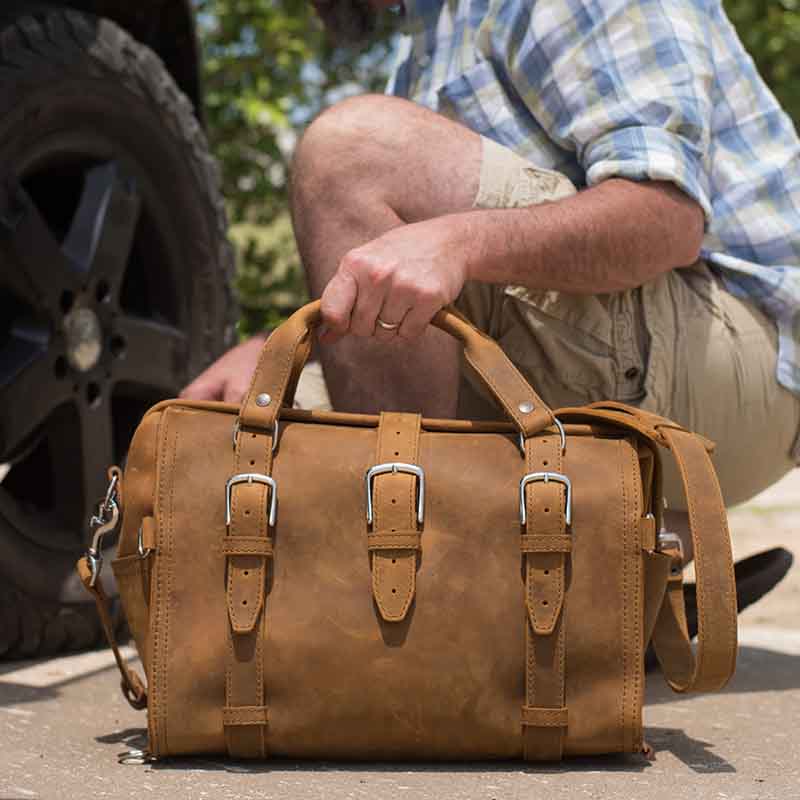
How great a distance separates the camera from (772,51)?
637 cm

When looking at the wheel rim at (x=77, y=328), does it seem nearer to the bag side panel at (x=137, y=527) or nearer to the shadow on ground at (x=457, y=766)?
the bag side panel at (x=137, y=527)

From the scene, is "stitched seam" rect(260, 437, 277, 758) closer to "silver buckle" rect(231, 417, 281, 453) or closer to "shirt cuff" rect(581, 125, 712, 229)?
"silver buckle" rect(231, 417, 281, 453)

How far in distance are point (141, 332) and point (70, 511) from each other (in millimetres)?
332

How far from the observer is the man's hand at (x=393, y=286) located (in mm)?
1787

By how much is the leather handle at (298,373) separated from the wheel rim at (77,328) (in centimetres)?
68

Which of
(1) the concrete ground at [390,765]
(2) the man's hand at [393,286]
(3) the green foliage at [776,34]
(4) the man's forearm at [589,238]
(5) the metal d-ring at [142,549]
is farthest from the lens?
(3) the green foliage at [776,34]

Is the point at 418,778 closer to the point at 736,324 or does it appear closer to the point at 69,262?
the point at 736,324

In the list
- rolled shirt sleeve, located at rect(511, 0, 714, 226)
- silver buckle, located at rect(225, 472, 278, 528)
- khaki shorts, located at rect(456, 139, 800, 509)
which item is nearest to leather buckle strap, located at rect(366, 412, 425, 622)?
silver buckle, located at rect(225, 472, 278, 528)

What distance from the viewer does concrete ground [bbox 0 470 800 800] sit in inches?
61.2

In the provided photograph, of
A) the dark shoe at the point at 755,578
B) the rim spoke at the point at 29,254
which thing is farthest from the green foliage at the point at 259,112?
the dark shoe at the point at 755,578

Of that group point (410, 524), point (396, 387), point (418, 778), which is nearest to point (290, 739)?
point (418, 778)

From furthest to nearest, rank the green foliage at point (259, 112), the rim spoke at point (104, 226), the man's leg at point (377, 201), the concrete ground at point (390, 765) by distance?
the green foliage at point (259, 112) < the rim spoke at point (104, 226) < the man's leg at point (377, 201) < the concrete ground at point (390, 765)

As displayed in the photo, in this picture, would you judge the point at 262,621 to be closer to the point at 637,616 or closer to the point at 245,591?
the point at 245,591

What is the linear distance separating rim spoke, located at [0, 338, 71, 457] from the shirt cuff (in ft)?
2.98
